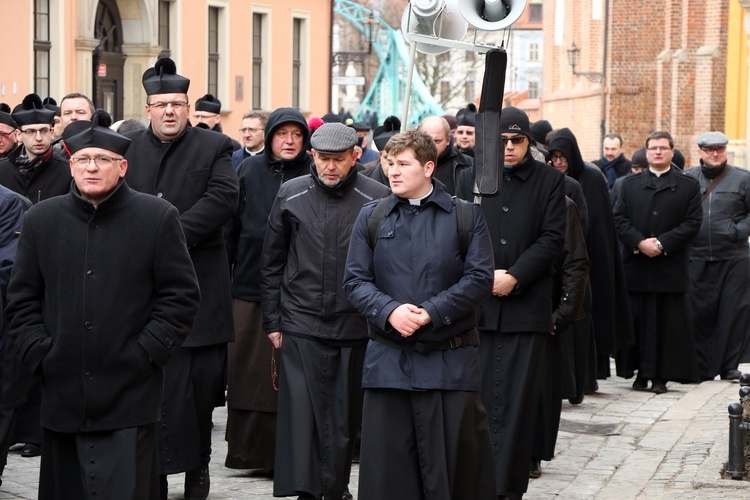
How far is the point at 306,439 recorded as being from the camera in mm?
7902

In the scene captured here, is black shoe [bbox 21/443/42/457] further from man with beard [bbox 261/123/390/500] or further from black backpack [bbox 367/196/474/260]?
black backpack [bbox 367/196/474/260]

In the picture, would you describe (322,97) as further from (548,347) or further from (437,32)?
(548,347)

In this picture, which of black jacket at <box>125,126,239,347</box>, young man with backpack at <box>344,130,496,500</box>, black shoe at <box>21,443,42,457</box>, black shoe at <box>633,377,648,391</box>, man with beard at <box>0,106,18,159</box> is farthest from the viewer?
black shoe at <box>633,377,648,391</box>

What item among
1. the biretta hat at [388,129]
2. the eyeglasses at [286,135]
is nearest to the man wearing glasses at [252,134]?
the biretta hat at [388,129]

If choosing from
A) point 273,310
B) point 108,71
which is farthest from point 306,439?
point 108,71

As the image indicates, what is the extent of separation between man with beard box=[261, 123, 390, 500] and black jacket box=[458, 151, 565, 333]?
0.70 m

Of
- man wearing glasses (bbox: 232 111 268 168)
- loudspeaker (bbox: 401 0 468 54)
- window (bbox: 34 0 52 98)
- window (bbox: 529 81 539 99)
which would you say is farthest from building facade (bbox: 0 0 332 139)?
window (bbox: 529 81 539 99)

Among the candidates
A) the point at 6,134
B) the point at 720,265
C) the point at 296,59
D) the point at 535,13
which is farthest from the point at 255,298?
the point at 535,13

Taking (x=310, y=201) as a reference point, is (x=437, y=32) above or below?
above

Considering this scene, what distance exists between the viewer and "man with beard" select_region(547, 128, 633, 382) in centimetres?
1178

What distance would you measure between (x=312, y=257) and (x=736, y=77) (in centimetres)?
2282

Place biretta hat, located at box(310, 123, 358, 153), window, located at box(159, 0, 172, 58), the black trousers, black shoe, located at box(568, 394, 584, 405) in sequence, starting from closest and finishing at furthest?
the black trousers
biretta hat, located at box(310, 123, 358, 153)
black shoe, located at box(568, 394, 584, 405)
window, located at box(159, 0, 172, 58)

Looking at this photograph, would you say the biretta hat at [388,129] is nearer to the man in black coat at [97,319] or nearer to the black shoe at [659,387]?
the black shoe at [659,387]

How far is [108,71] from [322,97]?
10.9 meters
